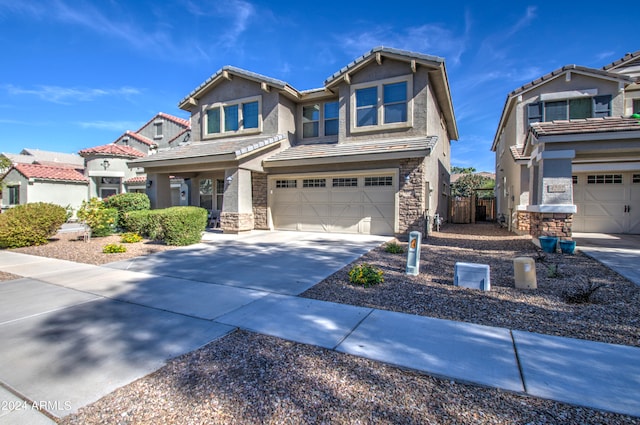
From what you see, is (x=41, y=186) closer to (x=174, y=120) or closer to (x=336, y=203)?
(x=174, y=120)

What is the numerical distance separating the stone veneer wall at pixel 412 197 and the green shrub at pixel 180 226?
295 inches

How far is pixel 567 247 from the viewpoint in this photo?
8742mm

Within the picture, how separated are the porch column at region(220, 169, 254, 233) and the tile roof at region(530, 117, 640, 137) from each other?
10.5 meters

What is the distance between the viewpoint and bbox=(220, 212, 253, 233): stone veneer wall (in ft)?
42.2

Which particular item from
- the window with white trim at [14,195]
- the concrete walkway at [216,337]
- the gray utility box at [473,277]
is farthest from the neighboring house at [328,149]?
the window with white trim at [14,195]

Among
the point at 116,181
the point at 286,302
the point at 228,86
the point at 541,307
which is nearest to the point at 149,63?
the point at 228,86

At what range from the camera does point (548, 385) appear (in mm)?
2748

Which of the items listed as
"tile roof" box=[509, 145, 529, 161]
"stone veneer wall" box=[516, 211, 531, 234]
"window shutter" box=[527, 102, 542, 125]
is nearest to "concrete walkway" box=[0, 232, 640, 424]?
"stone veneer wall" box=[516, 211, 531, 234]

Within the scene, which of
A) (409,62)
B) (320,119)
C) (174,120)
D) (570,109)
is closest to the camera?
(409,62)

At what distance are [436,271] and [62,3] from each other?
1373 cm

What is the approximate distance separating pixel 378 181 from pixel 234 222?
20.2ft

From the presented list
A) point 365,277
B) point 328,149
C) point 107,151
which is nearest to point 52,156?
point 107,151

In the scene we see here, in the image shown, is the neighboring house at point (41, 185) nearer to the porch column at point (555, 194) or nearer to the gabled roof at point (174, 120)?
the gabled roof at point (174, 120)

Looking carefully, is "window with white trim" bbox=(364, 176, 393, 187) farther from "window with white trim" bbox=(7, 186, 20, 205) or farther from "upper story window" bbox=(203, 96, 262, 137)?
"window with white trim" bbox=(7, 186, 20, 205)
